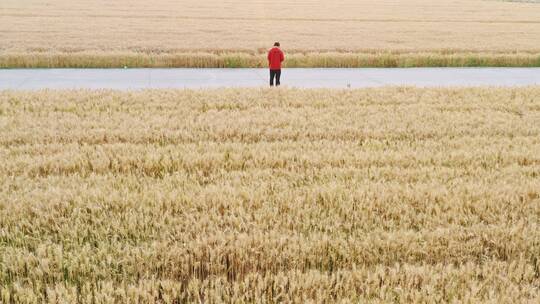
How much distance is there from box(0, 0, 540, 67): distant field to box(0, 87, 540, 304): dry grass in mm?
11514

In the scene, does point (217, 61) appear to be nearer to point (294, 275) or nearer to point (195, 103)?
point (195, 103)

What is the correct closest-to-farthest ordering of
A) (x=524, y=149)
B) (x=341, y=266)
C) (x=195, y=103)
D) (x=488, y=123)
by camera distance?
(x=341, y=266) < (x=524, y=149) < (x=488, y=123) < (x=195, y=103)

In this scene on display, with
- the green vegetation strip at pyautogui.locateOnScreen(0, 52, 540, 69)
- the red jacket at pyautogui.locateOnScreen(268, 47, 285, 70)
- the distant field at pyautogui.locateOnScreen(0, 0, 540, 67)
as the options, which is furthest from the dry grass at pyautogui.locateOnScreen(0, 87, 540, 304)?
the distant field at pyautogui.locateOnScreen(0, 0, 540, 67)

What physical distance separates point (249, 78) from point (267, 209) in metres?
12.9

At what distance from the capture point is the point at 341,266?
4004 millimetres

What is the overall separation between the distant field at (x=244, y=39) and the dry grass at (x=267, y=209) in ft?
37.8

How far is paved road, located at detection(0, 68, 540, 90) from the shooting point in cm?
1588

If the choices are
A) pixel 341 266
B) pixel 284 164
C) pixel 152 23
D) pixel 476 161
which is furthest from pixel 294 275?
pixel 152 23

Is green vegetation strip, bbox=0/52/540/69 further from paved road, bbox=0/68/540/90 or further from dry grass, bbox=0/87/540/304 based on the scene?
dry grass, bbox=0/87/540/304

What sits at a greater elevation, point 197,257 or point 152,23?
point 152,23

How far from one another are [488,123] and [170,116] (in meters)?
5.46

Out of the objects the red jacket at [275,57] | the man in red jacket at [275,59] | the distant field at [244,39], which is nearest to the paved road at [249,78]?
the man in red jacket at [275,59]

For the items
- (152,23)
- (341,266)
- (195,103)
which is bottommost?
(341,266)

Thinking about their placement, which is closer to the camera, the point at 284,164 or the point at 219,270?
the point at 219,270
